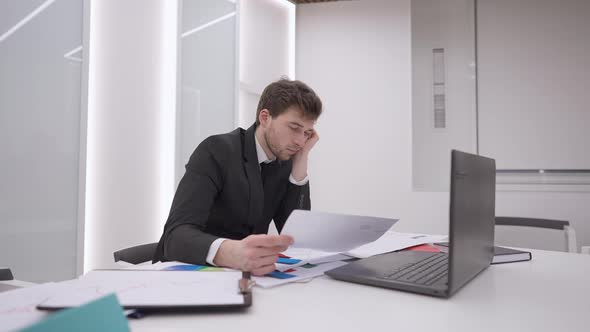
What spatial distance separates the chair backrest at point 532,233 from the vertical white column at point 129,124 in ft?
7.42

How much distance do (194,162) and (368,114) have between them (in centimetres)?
272

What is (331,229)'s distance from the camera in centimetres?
102

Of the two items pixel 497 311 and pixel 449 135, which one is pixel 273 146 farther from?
pixel 449 135

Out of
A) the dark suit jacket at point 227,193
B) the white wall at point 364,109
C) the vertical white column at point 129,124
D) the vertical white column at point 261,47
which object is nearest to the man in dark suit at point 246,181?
the dark suit jacket at point 227,193

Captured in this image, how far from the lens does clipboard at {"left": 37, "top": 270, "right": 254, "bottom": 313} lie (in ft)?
2.29

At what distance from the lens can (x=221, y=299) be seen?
73 centimetres

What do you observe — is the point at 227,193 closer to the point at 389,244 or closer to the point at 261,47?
the point at 389,244

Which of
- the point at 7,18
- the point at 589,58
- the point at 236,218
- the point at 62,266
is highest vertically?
the point at 589,58

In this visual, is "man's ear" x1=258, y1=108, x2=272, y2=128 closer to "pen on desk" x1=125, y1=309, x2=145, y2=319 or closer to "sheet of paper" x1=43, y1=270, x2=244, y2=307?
"sheet of paper" x1=43, y1=270, x2=244, y2=307

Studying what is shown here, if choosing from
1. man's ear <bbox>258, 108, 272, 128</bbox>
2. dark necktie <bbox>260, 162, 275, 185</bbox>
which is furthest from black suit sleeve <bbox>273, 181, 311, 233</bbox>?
man's ear <bbox>258, 108, 272, 128</bbox>

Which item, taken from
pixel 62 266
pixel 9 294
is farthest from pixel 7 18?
pixel 9 294

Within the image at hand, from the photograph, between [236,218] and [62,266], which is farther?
[62,266]

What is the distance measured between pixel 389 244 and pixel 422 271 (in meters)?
0.47

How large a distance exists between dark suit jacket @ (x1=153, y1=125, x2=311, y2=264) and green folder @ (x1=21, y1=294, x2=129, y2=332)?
2.70 feet
